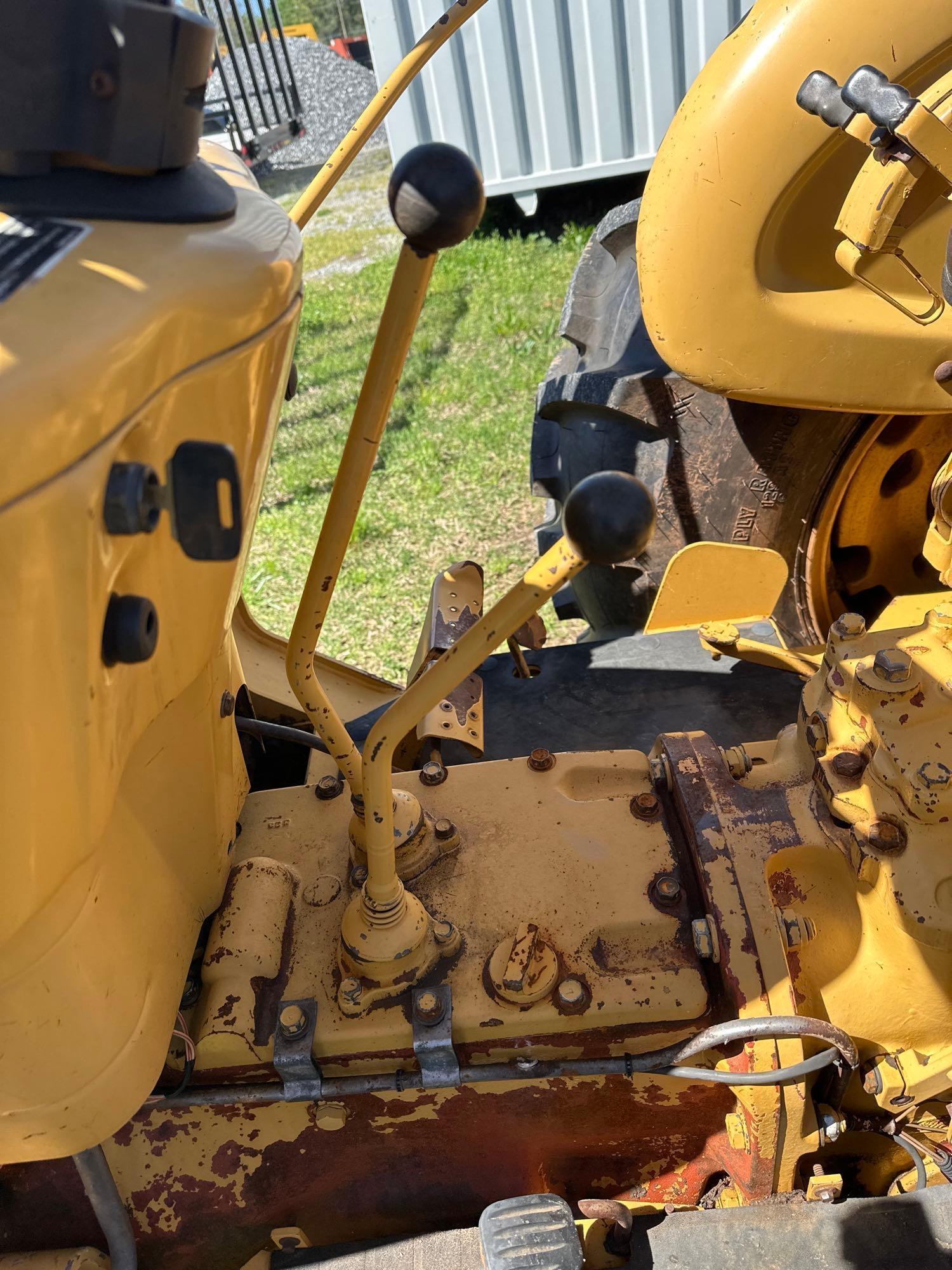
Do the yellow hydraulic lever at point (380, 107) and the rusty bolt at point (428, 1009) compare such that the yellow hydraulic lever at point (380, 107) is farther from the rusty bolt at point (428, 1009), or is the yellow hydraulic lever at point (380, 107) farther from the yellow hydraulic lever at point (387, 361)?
the rusty bolt at point (428, 1009)

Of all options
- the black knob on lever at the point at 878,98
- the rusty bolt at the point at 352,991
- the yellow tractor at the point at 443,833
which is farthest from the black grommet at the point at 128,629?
the black knob on lever at the point at 878,98

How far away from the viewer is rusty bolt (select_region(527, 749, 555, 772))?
53.0 inches

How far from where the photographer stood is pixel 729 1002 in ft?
3.60

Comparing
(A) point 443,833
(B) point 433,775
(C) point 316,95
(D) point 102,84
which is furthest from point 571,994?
(C) point 316,95

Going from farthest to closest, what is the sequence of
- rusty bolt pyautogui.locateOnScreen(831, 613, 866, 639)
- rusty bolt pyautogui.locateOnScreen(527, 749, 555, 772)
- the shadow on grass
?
the shadow on grass → rusty bolt pyautogui.locateOnScreen(527, 749, 555, 772) → rusty bolt pyautogui.locateOnScreen(831, 613, 866, 639)

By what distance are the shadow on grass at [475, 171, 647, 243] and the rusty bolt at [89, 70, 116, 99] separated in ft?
18.5

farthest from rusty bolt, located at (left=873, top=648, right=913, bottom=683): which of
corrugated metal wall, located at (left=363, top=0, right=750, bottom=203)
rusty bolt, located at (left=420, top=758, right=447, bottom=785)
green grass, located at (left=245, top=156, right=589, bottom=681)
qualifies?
corrugated metal wall, located at (left=363, top=0, right=750, bottom=203)

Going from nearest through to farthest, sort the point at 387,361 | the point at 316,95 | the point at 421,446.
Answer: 1. the point at 387,361
2. the point at 421,446
3. the point at 316,95

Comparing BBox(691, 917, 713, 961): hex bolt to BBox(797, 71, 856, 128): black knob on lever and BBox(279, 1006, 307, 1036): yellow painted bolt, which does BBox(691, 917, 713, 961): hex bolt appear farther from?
BBox(797, 71, 856, 128): black knob on lever

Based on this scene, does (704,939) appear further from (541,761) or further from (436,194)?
(436,194)

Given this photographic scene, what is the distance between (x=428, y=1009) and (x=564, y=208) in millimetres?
5963

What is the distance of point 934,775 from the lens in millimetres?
1068

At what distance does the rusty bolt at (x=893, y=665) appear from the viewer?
1.14m

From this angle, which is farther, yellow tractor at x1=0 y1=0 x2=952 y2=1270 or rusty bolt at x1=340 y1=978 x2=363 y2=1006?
rusty bolt at x1=340 y1=978 x2=363 y2=1006
